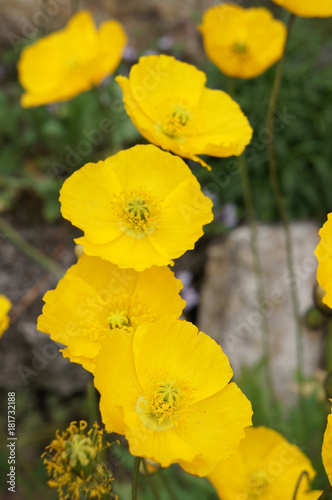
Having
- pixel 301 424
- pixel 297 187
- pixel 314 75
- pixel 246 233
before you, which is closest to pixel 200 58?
pixel 314 75

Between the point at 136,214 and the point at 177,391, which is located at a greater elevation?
the point at 136,214

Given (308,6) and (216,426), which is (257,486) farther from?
(308,6)

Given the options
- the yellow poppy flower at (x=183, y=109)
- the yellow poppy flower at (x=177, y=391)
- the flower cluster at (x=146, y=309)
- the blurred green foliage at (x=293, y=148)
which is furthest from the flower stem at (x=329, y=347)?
the yellow poppy flower at (x=177, y=391)

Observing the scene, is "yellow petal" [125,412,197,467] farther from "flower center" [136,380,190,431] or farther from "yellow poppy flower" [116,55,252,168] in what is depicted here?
"yellow poppy flower" [116,55,252,168]

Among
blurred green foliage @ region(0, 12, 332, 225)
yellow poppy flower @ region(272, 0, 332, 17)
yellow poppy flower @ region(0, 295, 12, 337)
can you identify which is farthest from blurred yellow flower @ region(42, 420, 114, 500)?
blurred green foliage @ region(0, 12, 332, 225)

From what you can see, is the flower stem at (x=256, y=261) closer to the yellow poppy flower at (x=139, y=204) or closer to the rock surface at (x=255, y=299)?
the rock surface at (x=255, y=299)


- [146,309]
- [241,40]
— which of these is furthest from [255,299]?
[146,309]
